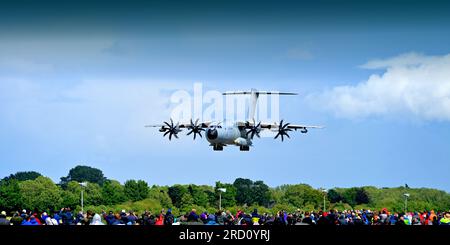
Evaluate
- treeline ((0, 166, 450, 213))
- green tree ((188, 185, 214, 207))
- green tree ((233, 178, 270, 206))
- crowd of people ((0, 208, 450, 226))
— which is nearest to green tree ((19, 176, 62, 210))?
treeline ((0, 166, 450, 213))

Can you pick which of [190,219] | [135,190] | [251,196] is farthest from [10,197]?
[190,219]

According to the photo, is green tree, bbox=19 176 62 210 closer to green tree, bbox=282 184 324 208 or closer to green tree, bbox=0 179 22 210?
green tree, bbox=0 179 22 210

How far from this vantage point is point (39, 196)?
157750mm

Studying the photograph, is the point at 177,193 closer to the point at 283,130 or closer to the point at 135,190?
the point at 135,190

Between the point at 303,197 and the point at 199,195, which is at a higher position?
the point at 303,197

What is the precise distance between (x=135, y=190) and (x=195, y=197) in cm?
1164

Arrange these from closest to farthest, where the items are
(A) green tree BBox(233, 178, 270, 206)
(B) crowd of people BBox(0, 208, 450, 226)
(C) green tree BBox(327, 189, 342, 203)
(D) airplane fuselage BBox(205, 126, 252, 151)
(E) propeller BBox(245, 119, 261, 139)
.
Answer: (B) crowd of people BBox(0, 208, 450, 226) < (D) airplane fuselage BBox(205, 126, 252, 151) < (E) propeller BBox(245, 119, 261, 139) < (C) green tree BBox(327, 189, 342, 203) < (A) green tree BBox(233, 178, 270, 206)

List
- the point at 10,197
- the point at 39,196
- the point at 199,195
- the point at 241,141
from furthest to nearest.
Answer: the point at 199,195 → the point at 39,196 → the point at 10,197 → the point at 241,141

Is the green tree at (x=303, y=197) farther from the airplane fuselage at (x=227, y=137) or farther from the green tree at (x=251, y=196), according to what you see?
the airplane fuselage at (x=227, y=137)

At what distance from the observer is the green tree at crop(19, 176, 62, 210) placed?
152 m

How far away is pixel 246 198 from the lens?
186m

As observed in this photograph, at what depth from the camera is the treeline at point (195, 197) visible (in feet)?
493

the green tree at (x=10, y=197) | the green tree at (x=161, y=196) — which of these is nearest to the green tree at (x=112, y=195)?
the green tree at (x=161, y=196)
